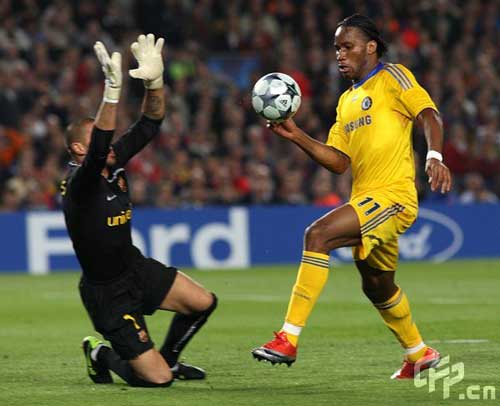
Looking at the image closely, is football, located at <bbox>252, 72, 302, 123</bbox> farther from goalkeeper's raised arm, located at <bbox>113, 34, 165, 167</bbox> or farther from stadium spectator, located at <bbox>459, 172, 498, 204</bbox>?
stadium spectator, located at <bbox>459, 172, 498, 204</bbox>

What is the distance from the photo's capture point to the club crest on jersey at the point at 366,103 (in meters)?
8.55

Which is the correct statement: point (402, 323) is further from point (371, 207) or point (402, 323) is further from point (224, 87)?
point (224, 87)

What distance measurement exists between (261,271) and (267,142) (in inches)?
143

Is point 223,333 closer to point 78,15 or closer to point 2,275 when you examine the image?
point 2,275

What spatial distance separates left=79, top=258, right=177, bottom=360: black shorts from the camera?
8.20 m

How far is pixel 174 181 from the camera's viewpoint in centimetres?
2019

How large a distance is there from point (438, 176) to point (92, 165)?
6.84 feet

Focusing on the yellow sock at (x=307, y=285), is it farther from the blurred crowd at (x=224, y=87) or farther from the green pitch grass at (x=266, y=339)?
the blurred crowd at (x=224, y=87)

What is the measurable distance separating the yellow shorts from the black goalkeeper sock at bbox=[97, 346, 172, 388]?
1.52 meters

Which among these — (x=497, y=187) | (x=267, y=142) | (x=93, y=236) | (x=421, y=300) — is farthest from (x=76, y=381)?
(x=497, y=187)

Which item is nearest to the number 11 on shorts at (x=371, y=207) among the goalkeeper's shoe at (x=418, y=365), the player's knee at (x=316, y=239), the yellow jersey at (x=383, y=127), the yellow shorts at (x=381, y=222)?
the yellow shorts at (x=381, y=222)

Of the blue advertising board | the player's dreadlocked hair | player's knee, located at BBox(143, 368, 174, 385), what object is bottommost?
the blue advertising board

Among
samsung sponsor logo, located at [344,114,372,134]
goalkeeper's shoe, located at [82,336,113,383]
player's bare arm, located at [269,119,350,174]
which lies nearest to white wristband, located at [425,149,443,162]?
samsung sponsor logo, located at [344,114,372,134]
